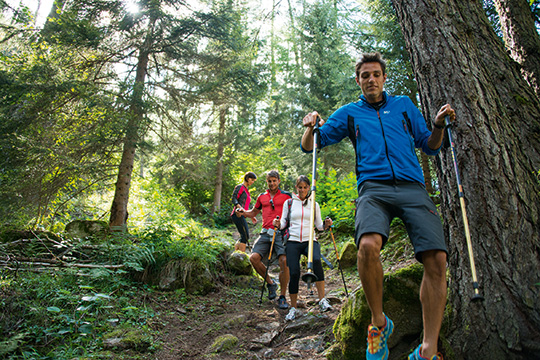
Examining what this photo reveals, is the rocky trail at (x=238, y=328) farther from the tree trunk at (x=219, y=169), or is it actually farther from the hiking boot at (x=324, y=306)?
the tree trunk at (x=219, y=169)

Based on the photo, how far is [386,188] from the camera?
8.11 ft

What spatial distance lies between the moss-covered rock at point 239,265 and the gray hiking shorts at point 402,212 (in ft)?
Answer: 17.5

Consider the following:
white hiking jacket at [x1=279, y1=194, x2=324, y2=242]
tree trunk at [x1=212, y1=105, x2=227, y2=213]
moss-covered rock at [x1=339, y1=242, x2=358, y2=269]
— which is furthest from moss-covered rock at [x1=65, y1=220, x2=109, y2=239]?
tree trunk at [x1=212, y1=105, x2=227, y2=213]

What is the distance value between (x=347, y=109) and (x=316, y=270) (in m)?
2.91

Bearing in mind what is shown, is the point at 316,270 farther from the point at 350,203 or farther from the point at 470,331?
the point at 350,203

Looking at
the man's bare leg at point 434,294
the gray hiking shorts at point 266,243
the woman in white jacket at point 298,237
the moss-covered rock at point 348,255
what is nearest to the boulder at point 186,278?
the gray hiking shorts at point 266,243

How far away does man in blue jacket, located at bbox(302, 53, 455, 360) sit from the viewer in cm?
224

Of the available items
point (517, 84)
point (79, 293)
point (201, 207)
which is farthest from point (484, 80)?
point (201, 207)

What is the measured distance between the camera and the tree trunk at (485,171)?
2.32 meters

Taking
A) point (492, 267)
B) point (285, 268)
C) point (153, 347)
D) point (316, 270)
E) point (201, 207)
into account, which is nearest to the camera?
point (492, 267)

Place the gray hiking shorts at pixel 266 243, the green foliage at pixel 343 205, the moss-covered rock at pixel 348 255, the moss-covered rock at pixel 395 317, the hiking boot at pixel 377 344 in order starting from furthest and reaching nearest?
the green foliage at pixel 343 205 < the moss-covered rock at pixel 348 255 < the gray hiking shorts at pixel 266 243 < the moss-covered rock at pixel 395 317 < the hiking boot at pixel 377 344

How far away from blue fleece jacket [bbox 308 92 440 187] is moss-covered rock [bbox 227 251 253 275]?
5155 millimetres

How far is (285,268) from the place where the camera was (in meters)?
5.61

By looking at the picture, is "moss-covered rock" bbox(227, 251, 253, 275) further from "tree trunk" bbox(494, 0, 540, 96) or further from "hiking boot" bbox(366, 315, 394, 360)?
"tree trunk" bbox(494, 0, 540, 96)
